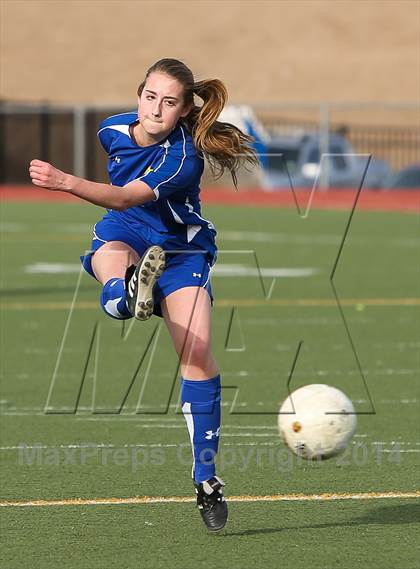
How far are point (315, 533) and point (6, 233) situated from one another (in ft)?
64.1

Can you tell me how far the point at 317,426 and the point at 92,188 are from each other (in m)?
1.62

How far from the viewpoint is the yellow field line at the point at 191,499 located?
7.35 meters

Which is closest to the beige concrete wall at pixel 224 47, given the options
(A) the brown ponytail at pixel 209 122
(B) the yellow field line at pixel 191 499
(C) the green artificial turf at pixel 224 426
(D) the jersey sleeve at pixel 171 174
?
(C) the green artificial turf at pixel 224 426

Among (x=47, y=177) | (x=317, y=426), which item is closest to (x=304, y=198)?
(x=317, y=426)

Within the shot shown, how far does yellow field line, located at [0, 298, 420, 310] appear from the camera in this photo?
15797mm

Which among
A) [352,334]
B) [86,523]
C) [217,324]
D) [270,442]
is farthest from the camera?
[217,324]

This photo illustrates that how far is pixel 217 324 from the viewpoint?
1462cm

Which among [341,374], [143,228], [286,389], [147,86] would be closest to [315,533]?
[143,228]

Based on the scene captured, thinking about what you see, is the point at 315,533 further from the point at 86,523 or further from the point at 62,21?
the point at 62,21

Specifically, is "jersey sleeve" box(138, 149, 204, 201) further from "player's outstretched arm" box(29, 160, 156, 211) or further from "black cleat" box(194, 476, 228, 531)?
"black cleat" box(194, 476, 228, 531)

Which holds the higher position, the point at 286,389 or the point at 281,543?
the point at 281,543

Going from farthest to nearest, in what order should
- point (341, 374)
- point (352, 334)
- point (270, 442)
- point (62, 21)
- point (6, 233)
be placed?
point (62, 21)
point (6, 233)
point (352, 334)
point (341, 374)
point (270, 442)

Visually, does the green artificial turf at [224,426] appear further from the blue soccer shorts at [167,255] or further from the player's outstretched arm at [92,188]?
the player's outstretched arm at [92,188]

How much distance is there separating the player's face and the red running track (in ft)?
80.7
